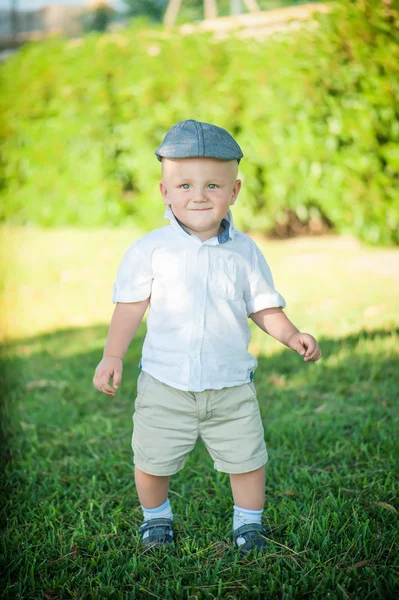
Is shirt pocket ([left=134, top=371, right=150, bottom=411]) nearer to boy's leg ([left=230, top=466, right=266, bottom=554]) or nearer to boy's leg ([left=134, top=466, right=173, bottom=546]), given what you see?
boy's leg ([left=134, top=466, right=173, bottom=546])

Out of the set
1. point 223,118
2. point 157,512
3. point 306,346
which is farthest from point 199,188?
point 223,118

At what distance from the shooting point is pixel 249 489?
2.15 m

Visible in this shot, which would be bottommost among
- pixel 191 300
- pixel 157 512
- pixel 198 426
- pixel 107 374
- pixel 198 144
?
pixel 157 512

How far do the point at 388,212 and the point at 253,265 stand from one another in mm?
4433

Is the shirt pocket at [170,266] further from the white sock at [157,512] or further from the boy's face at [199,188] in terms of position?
the white sock at [157,512]

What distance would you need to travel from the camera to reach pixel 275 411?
3.20m

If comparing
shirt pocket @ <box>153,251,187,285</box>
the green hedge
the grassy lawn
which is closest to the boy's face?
shirt pocket @ <box>153,251,187,285</box>

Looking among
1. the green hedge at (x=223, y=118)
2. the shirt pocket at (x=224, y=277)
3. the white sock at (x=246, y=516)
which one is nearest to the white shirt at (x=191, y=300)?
the shirt pocket at (x=224, y=277)

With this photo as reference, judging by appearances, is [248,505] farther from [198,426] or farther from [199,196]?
[199,196]

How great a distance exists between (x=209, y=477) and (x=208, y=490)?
6 cm

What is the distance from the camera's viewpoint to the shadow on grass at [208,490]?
1947mm

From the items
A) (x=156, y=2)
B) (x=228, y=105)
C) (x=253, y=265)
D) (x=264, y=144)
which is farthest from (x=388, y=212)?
(x=156, y=2)

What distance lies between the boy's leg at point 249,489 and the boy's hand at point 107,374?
0.50m

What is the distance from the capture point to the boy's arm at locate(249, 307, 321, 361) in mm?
2111
